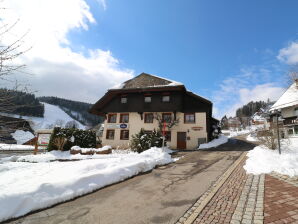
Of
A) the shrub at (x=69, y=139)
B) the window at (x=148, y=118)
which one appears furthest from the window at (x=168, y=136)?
the shrub at (x=69, y=139)

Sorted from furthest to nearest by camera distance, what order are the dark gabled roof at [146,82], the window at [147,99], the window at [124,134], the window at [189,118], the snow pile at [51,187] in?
the window at [124,134] < the window at [147,99] < the dark gabled roof at [146,82] < the window at [189,118] < the snow pile at [51,187]

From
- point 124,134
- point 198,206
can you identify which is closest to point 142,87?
point 124,134

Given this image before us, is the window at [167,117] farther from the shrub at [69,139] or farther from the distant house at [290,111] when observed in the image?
the distant house at [290,111]

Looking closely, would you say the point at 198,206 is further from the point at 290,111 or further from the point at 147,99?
the point at 290,111

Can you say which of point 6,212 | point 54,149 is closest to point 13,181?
point 6,212

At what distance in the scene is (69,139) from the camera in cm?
1641

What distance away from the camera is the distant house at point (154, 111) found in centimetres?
2189

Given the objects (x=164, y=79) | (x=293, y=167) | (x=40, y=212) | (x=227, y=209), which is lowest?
(x=40, y=212)

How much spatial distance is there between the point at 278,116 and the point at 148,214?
1022 cm

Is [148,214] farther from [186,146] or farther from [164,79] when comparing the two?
[164,79]

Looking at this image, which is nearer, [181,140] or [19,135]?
[19,135]

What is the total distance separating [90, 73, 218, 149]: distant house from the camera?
71.8 ft

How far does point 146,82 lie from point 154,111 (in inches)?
181

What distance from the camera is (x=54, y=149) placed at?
15.9 metres
